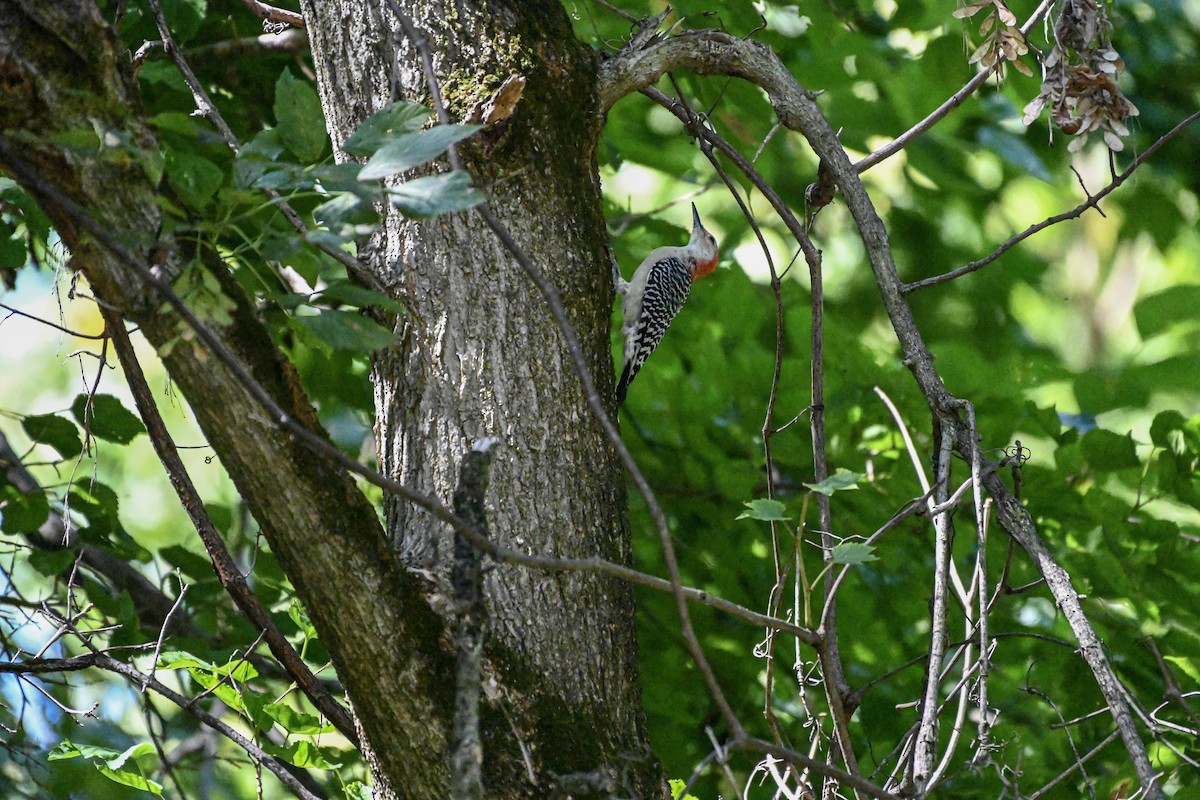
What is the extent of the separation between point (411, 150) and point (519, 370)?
2.54ft

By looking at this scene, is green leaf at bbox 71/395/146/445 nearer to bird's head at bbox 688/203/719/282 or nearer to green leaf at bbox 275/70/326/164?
green leaf at bbox 275/70/326/164

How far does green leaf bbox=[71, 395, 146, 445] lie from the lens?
2873 millimetres

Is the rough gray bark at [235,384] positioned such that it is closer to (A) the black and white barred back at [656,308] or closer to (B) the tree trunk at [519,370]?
(B) the tree trunk at [519,370]

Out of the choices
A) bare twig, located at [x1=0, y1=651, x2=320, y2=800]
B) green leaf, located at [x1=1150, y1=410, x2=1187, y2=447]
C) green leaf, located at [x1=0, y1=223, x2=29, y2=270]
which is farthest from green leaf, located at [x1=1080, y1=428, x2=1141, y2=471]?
green leaf, located at [x1=0, y1=223, x2=29, y2=270]

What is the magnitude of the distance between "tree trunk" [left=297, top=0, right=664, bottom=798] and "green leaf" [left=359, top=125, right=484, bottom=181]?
0.72m

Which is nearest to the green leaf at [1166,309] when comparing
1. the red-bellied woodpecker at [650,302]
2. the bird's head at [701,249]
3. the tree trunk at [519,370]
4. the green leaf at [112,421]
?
the red-bellied woodpecker at [650,302]

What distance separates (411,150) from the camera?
4.84 feet

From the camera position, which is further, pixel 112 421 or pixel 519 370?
pixel 112 421

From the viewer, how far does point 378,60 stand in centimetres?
235

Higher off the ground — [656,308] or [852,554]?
[656,308]

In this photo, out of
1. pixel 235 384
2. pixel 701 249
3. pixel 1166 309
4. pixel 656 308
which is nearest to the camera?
pixel 235 384

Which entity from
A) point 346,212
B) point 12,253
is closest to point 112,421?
point 12,253

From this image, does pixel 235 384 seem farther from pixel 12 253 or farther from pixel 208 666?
pixel 12 253

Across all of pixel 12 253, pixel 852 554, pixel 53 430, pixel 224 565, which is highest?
pixel 12 253
